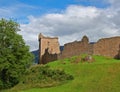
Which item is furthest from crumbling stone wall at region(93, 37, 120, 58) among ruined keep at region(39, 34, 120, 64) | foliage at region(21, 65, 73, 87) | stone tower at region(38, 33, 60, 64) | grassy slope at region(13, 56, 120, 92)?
stone tower at region(38, 33, 60, 64)

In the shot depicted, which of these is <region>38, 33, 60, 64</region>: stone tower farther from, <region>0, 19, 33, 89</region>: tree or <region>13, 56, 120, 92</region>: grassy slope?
<region>13, 56, 120, 92</region>: grassy slope

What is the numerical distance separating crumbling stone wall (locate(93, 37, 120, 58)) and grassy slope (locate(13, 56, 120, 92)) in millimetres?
9852

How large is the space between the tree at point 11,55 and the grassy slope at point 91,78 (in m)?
6.43

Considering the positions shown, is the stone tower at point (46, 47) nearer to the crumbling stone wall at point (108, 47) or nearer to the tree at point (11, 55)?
the crumbling stone wall at point (108, 47)

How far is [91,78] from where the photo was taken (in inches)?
2143

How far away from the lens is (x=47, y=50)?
287 ft

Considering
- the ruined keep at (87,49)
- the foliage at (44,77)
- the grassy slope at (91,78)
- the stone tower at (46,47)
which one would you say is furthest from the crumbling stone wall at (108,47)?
the stone tower at (46,47)

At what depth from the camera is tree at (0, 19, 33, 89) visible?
61.5m

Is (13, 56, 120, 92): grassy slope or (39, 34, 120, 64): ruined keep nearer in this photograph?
(13, 56, 120, 92): grassy slope

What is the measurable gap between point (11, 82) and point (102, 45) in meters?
18.2

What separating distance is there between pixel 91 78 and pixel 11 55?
14.6 meters

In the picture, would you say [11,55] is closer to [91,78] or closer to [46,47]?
[91,78]

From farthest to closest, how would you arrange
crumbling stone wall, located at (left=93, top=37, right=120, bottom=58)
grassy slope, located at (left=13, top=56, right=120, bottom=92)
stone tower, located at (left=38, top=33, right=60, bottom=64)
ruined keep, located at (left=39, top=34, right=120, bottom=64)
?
stone tower, located at (left=38, top=33, right=60, bottom=64), ruined keep, located at (left=39, top=34, right=120, bottom=64), crumbling stone wall, located at (left=93, top=37, right=120, bottom=58), grassy slope, located at (left=13, top=56, right=120, bottom=92)

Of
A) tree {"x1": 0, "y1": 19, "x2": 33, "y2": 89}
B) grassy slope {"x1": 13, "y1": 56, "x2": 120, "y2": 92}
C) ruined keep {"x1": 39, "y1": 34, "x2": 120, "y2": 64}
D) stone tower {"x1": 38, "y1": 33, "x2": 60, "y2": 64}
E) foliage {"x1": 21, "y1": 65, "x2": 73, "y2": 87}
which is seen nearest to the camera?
grassy slope {"x1": 13, "y1": 56, "x2": 120, "y2": 92}
